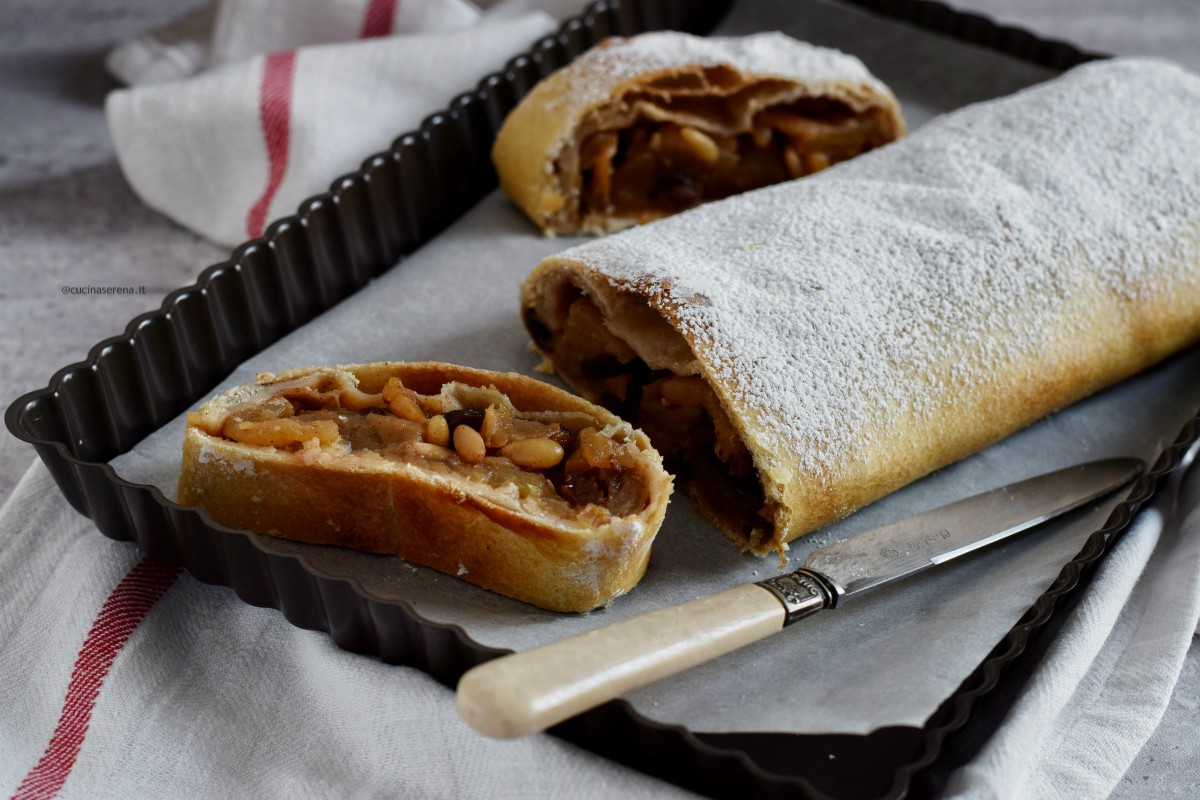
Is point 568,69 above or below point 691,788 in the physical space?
above

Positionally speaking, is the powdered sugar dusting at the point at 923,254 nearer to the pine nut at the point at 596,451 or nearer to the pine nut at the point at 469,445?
the pine nut at the point at 596,451

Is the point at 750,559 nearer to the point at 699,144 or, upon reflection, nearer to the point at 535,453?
the point at 535,453

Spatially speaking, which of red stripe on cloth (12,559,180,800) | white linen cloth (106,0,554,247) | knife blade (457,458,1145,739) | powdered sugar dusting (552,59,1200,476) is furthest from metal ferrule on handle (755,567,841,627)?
white linen cloth (106,0,554,247)

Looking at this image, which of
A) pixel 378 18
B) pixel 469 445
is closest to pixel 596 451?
pixel 469 445

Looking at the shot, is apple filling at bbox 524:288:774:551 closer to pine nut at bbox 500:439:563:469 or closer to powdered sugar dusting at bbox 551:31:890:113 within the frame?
pine nut at bbox 500:439:563:469

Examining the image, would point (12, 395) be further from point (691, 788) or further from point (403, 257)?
point (691, 788)

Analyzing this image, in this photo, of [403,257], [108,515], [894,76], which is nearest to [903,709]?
[108,515]
